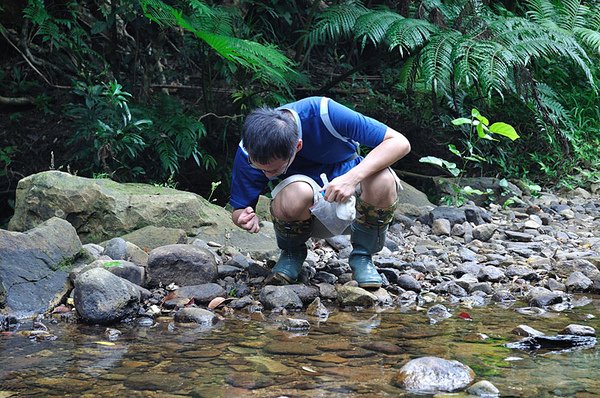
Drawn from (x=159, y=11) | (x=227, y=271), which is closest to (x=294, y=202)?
(x=227, y=271)

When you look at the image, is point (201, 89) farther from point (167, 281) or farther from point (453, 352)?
point (453, 352)

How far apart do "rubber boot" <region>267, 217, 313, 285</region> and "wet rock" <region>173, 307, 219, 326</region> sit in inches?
17.6

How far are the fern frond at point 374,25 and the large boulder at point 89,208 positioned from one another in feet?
6.20

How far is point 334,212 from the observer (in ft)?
9.42

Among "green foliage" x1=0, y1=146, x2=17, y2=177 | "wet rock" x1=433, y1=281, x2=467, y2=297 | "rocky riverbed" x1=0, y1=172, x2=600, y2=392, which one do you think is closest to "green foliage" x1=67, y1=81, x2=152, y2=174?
"green foliage" x1=0, y1=146, x2=17, y2=177

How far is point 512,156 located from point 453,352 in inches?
165

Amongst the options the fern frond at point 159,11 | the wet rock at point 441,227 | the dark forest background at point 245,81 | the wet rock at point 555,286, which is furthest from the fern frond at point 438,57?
the wet rock at point 555,286

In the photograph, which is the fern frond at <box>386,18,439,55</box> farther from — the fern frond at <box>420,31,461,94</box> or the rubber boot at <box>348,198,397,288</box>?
the rubber boot at <box>348,198,397,288</box>

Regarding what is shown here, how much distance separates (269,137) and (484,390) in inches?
44.1

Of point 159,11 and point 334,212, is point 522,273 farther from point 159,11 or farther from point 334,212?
point 159,11

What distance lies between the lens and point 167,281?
9.88 feet

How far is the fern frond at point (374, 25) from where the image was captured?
498 cm

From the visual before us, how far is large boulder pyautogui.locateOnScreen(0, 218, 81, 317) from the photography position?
8.97ft

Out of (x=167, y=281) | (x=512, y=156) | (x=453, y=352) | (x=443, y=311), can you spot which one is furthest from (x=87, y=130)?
(x=512, y=156)
